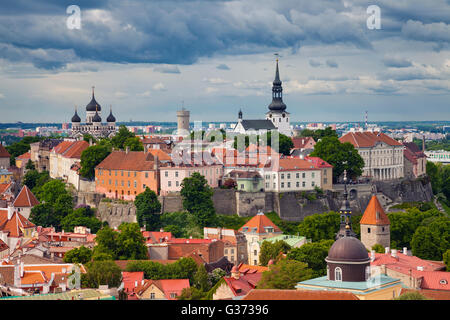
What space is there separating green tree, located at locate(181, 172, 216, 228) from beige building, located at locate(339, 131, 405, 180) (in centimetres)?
2243

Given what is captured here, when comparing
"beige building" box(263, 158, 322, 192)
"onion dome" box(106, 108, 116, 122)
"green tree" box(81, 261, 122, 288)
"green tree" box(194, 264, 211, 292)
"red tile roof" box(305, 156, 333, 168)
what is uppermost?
"onion dome" box(106, 108, 116, 122)

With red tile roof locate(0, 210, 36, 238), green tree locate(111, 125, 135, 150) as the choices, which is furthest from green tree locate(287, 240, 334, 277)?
green tree locate(111, 125, 135, 150)

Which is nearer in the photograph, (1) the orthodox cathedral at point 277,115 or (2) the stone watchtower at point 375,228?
(2) the stone watchtower at point 375,228

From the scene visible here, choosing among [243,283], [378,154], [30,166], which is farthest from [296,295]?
[30,166]

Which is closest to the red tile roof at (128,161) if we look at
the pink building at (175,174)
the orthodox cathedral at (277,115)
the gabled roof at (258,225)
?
the pink building at (175,174)

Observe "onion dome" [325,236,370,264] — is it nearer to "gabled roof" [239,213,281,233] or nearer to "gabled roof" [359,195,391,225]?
"gabled roof" [359,195,391,225]

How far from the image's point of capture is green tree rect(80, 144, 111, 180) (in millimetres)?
64125

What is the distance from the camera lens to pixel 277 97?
92562 millimetres

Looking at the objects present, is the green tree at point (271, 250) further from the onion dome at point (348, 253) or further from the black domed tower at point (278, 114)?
the black domed tower at point (278, 114)

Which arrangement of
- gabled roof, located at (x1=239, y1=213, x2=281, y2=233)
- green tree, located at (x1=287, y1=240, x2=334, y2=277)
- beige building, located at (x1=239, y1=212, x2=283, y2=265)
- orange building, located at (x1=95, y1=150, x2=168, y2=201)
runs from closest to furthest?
green tree, located at (x1=287, y1=240, x2=334, y2=277) → beige building, located at (x1=239, y1=212, x2=283, y2=265) → gabled roof, located at (x1=239, y1=213, x2=281, y2=233) → orange building, located at (x1=95, y1=150, x2=168, y2=201)

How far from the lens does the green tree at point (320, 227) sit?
53.6 meters

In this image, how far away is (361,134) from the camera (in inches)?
3054

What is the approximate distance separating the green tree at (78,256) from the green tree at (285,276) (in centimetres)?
1168
